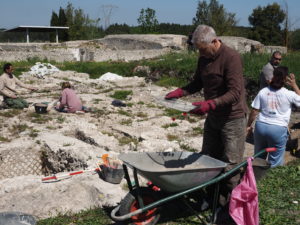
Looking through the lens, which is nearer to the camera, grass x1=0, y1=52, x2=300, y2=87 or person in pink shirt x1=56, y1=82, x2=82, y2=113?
person in pink shirt x1=56, y1=82, x2=82, y2=113

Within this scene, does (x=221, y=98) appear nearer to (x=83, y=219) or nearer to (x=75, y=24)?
(x=83, y=219)

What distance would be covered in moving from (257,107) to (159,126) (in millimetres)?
4461

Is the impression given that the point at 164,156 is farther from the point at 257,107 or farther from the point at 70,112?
the point at 70,112

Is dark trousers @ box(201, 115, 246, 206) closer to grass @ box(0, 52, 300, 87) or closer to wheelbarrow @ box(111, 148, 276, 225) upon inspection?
wheelbarrow @ box(111, 148, 276, 225)

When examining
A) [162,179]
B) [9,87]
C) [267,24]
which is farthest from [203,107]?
[267,24]

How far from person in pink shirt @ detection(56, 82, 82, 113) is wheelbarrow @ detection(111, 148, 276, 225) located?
21.7 ft

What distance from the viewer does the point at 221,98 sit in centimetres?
323

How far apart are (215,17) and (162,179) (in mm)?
36317

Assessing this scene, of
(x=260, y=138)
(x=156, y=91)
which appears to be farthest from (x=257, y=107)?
(x=156, y=91)

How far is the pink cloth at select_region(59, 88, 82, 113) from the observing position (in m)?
9.89

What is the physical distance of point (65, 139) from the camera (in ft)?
22.9

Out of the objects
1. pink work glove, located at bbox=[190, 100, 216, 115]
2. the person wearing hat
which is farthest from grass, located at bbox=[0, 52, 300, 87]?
pink work glove, located at bbox=[190, 100, 216, 115]

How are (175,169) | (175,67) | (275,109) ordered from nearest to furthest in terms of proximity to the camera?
(175,169), (275,109), (175,67)

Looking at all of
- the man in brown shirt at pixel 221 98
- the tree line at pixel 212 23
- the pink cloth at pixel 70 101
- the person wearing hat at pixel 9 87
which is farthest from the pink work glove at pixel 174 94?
the tree line at pixel 212 23
